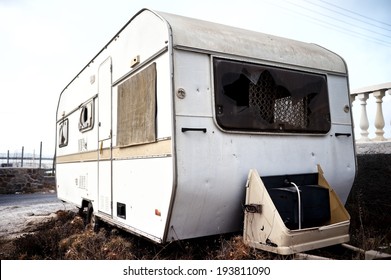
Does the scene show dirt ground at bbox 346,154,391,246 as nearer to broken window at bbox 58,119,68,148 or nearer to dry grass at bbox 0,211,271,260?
dry grass at bbox 0,211,271,260

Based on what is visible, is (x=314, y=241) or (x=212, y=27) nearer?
(x=314, y=241)

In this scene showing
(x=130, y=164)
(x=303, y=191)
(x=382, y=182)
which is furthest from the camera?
(x=382, y=182)

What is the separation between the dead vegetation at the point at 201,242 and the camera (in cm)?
332

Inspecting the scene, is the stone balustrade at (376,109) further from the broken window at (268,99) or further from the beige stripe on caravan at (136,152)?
the beige stripe on caravan at (136,152)

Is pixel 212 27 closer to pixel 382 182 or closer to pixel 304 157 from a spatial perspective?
pixel 304 157

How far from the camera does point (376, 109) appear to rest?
559 cm

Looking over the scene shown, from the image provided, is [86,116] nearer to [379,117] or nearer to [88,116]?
[88,116]

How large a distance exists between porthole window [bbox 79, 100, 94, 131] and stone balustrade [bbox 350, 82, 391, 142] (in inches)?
164

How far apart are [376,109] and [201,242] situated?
12.1ft

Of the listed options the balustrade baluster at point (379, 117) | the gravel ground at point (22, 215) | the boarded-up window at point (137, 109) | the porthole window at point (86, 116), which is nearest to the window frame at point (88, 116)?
the porthole window at point (86, 116)

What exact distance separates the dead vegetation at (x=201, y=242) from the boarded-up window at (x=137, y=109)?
1.14m

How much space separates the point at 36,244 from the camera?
4.74 metres

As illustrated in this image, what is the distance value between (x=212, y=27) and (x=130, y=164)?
169 cm
